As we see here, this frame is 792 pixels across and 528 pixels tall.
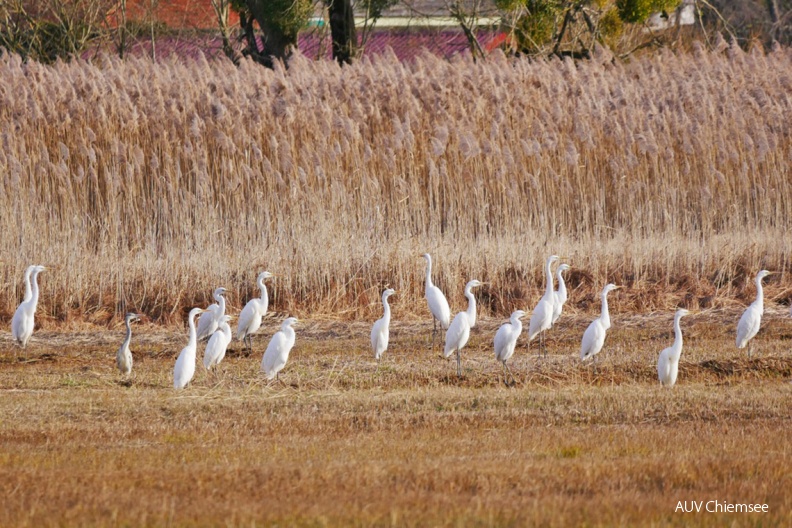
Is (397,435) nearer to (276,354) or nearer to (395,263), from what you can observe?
(276,354)

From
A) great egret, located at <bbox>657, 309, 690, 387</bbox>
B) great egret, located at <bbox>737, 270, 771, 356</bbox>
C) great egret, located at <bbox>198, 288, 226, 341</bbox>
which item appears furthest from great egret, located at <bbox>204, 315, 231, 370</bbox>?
great egret, located at <bbox>737, 270, 771, 356</bbox>

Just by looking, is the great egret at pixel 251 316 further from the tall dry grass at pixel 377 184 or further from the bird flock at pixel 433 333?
the tall dry grass at pixel 377 184

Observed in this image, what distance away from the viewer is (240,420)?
7.70 metres

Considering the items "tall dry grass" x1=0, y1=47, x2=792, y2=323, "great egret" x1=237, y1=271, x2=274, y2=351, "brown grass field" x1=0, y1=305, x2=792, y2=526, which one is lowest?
"brown grass field" x1=0, y1=305, x2=792, y2=526

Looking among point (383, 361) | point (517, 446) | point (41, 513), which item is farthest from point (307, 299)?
point (41, 513)

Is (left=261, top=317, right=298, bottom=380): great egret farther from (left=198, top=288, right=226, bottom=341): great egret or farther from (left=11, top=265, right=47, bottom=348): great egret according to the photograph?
(left=11, top=265, right=47, bottom=348): great egret

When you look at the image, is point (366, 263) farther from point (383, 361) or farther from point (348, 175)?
point (383, 361)

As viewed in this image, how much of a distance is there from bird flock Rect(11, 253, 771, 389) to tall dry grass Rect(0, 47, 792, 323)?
42.0 inches

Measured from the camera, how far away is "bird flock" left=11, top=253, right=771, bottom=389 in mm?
9117

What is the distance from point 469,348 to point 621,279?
261 centimetres

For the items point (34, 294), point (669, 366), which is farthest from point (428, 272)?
point (34, 294)

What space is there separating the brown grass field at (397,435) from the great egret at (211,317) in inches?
12.7

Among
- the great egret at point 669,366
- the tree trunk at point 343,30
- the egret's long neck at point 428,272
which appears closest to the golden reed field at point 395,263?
the great egret at point 669,366

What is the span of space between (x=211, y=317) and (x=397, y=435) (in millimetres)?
4424
